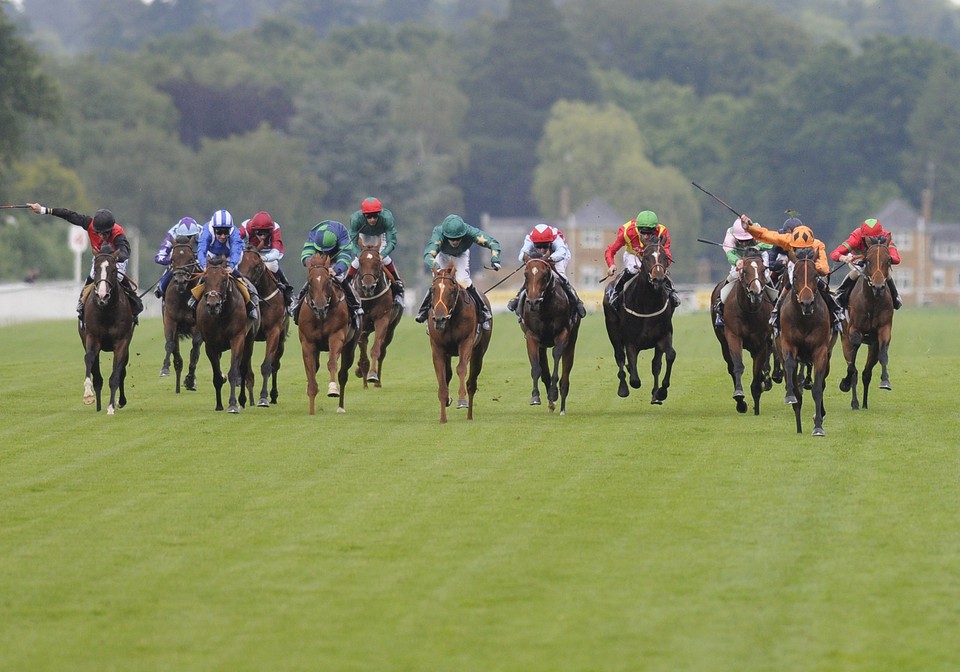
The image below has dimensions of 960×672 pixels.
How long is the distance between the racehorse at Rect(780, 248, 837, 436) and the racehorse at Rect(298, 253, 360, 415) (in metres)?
4.78

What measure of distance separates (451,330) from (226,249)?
289 cm

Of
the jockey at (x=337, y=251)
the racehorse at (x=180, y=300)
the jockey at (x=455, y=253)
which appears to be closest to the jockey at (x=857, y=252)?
the jockey at (x=455, y=253)

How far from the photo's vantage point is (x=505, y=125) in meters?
141

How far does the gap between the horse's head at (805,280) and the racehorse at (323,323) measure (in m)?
5.02

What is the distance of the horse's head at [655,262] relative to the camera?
20.4 m

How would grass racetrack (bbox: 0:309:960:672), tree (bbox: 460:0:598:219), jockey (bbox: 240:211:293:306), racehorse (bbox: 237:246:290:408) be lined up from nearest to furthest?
grass racetrack (bbox: 0:309:960:672), racehorse (bbox: 237:246:290:408), jockey (bbox: 240:211:293:306), tree (bbox: 460:0:598:219)

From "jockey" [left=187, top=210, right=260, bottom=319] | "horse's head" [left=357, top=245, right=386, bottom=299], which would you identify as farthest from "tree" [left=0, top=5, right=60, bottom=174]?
"horse's head" [left=357, top=245, right=386, bottom=299]

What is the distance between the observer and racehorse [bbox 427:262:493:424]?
19.6 metres

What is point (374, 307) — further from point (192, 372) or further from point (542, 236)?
point (542, 236)

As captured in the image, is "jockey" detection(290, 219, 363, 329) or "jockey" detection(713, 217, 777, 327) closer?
"jockey" detection(713, 217, 777, 327)

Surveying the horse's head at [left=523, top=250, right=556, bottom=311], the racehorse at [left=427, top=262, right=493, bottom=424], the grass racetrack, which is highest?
the horse's head at [left=523, top=250, right=556, bottom=311]

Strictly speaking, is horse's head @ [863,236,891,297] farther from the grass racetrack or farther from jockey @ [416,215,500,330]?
jockey @ [416,215,500,330]

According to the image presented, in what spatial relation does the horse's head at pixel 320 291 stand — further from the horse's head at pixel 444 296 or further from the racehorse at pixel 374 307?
the horse's head at pixel 444 296

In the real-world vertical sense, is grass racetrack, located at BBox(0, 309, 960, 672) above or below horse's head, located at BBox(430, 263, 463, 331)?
below
